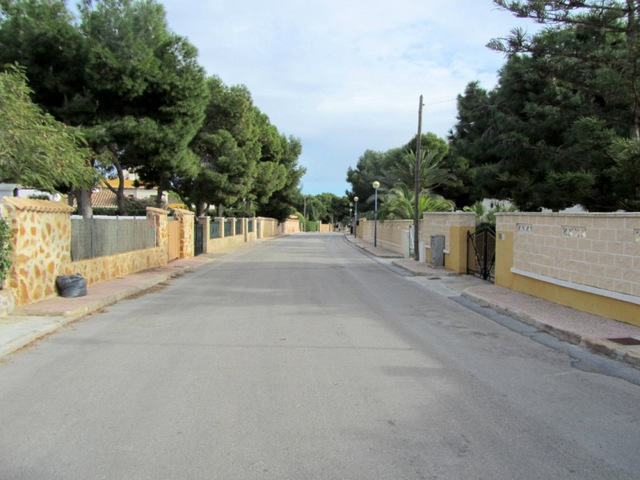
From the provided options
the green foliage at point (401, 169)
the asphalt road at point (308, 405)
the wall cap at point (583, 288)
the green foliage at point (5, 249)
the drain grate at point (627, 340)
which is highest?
the green foliage at point (401, 169)

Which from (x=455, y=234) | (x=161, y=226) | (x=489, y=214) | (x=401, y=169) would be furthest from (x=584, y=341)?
(x=401, y=169)

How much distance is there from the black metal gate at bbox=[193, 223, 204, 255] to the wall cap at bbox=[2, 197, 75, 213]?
15283mm

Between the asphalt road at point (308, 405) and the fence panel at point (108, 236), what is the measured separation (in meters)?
4.82

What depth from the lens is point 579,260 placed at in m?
10.4

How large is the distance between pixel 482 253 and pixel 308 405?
1352cm

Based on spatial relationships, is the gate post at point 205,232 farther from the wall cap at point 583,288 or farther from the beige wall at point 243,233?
the wall cap at point 583,288

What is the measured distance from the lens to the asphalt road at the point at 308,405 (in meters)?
3.85

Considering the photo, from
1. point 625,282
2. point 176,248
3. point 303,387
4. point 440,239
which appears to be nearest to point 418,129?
point 440,239

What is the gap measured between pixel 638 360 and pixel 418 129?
2039cm

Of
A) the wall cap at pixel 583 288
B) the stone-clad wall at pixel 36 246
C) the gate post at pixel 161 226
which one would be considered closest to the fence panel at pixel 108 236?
the gate post at pixel 161 226

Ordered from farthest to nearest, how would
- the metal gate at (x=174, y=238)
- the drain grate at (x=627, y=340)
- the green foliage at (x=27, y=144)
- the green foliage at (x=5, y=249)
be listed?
the metal gate at (x=174, y=238), the green foliage at (x=27, y=144), the green foliage at (x=5, y=249), the drain grate at (x=627, y=340)

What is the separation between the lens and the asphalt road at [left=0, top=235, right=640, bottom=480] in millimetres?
3850

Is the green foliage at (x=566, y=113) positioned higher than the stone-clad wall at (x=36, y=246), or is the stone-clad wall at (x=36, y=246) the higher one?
the green foliage at (x=566, y=113)

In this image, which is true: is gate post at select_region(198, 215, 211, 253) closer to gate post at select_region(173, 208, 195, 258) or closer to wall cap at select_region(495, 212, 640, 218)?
gate post at select_region(173, 208, 195, 258)
